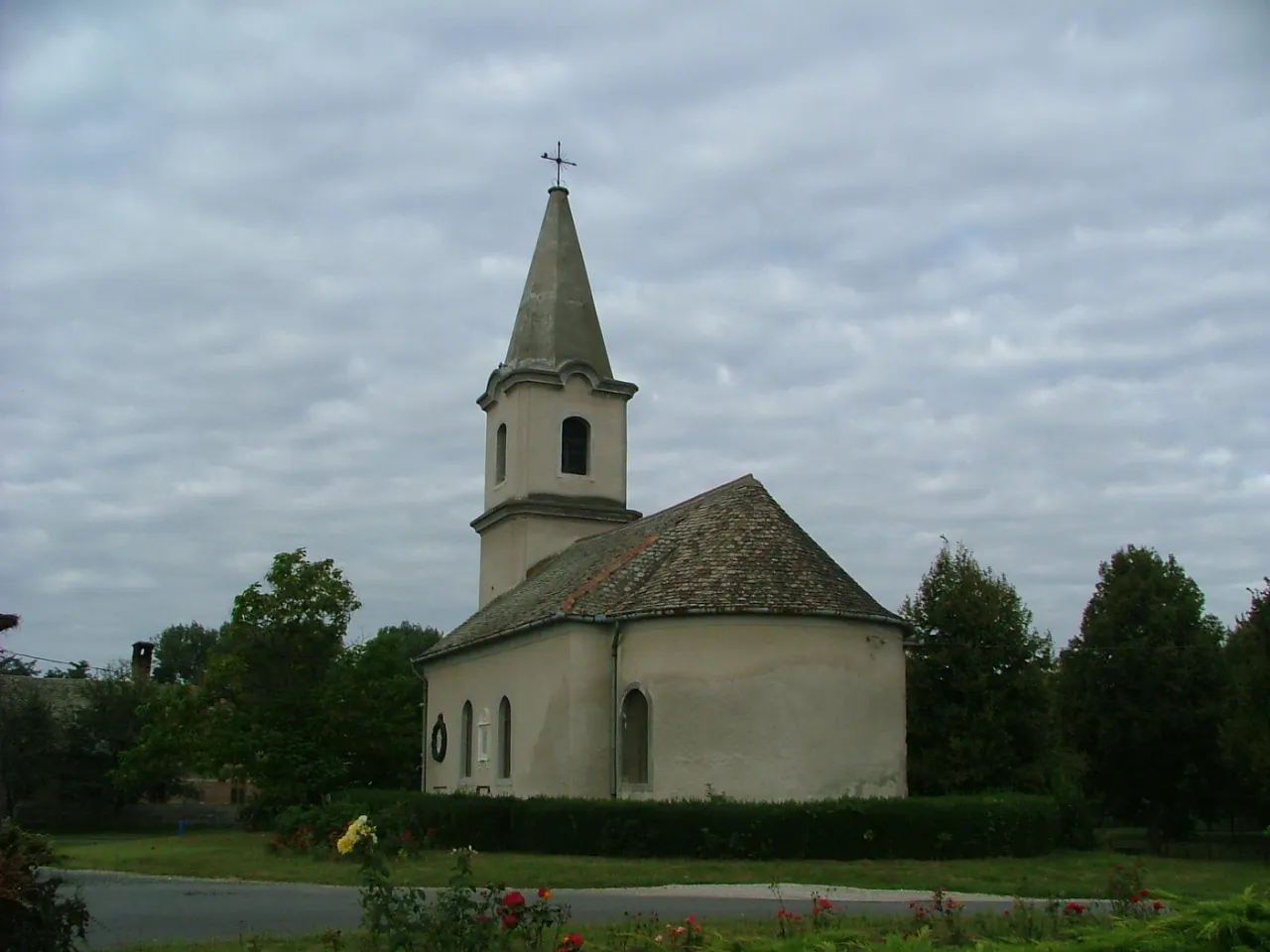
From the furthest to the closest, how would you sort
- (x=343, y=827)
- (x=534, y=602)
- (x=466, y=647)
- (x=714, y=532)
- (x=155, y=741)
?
1. (x=155, y=741)
2. (x=466, y=647)
3. (x=534, y=602)
4. (x=714, y=532)
5. (x=343, y=827)

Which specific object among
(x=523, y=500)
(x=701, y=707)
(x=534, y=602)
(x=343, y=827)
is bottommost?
(x=343, y=827)

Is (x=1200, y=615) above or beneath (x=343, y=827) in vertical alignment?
above

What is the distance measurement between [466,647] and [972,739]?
14100 millimetres

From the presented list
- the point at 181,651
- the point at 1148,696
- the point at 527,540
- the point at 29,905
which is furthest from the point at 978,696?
the point at 181,651

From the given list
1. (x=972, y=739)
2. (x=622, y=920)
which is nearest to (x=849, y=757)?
(x=972, y=739)

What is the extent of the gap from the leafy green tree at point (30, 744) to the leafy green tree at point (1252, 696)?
4423cm

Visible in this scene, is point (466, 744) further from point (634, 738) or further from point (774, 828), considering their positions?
point (774, 828)

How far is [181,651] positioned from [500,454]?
87.4 m

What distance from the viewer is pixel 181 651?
118m

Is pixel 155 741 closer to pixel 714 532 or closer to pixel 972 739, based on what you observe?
pixel 714 532

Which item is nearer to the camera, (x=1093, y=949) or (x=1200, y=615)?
(x=1093, y=949)

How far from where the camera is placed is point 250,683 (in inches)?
1529

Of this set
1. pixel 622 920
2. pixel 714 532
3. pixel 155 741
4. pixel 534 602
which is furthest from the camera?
pixel 155 741

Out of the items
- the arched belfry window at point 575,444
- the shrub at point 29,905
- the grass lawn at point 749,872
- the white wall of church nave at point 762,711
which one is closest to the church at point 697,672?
the white wall of church nave at point 762,711
